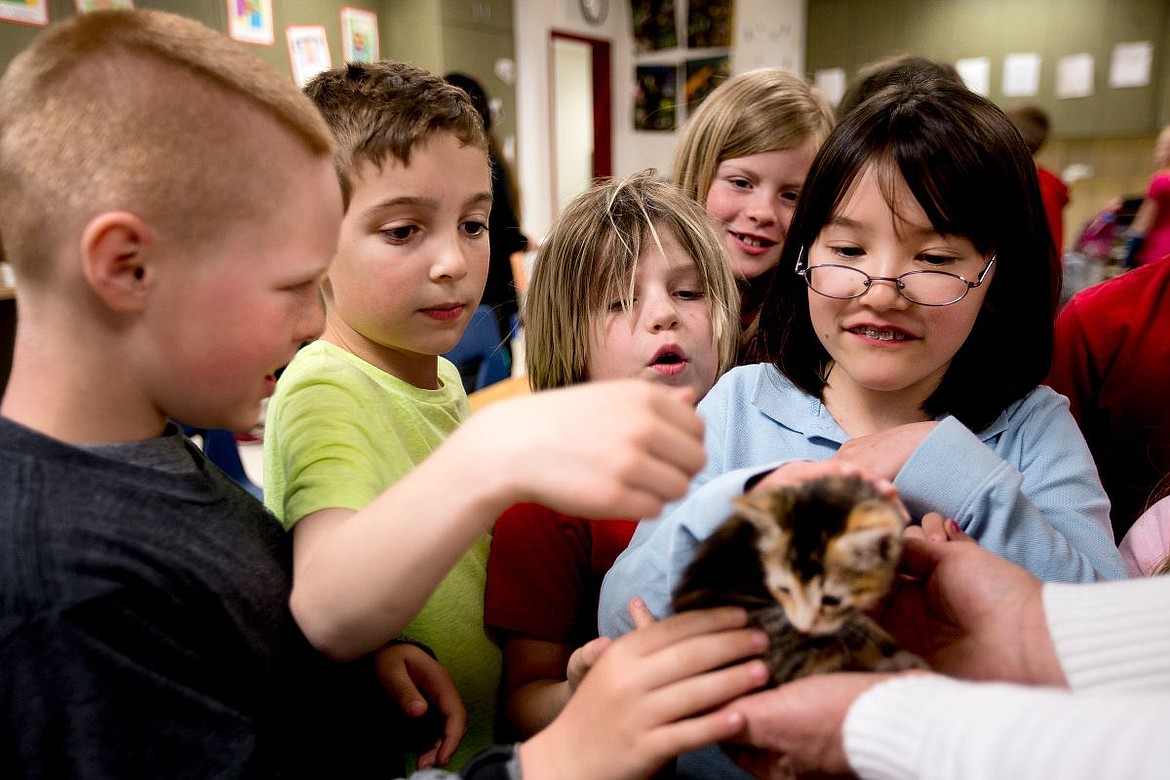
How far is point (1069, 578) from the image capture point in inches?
36.7

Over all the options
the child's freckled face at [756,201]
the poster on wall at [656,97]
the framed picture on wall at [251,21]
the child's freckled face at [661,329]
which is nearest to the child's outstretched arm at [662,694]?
the child's freckled face at [661,329]

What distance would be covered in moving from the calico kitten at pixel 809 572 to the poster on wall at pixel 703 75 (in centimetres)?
731

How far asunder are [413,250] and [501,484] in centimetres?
59

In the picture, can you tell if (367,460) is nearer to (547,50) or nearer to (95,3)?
(95,3)

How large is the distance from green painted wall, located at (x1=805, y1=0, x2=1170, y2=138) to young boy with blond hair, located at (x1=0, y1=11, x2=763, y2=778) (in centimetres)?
693

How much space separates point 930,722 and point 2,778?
0.73m

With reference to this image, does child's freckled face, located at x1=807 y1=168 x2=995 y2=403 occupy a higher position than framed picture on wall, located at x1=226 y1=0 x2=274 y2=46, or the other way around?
framed picture on wall, located at x1=226 y1=0 x2=274 y2=46

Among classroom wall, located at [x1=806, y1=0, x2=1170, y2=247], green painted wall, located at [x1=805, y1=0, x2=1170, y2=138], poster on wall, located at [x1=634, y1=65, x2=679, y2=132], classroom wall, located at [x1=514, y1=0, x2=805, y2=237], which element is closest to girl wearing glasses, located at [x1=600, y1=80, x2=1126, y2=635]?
classroom wall, located at [x1=514, y1=0, x2=805, y2=237]

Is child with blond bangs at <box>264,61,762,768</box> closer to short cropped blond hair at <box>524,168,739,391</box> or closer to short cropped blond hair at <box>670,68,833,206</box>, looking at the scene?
short cropped blond hair at <box>524,168,739,391</box>

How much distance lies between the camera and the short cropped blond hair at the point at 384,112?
1102 millimetres

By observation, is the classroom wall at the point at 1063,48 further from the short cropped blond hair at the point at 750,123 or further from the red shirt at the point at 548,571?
the red shirt at the point at 548,571

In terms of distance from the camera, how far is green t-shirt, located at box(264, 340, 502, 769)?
2.93 ft

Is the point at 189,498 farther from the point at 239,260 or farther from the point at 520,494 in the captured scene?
the point at 520,494

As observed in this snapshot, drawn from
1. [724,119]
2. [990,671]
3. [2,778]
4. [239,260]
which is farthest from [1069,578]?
[724,119]
